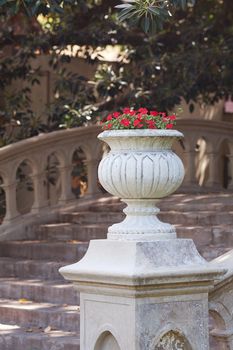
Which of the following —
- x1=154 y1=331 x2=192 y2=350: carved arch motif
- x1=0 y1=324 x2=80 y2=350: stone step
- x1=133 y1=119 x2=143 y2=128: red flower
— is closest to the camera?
x1=154 y1=331 x2=192 y2=350: carved arch motif

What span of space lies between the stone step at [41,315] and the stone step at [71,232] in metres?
2.04

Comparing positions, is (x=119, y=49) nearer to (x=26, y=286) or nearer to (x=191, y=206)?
(x=191, y=206)

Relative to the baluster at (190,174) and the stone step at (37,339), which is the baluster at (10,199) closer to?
the baluster at (190,174)

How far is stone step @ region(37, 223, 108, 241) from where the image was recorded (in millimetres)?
12429

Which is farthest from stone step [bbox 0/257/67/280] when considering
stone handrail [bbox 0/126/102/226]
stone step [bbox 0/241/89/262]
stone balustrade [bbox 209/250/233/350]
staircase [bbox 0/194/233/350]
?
stone balustrade [bbox 209/250/233/350]

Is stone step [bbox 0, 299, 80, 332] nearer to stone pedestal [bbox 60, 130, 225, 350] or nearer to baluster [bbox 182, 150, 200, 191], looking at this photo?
stone pedestal [bbox 60, 130, 225, 350]

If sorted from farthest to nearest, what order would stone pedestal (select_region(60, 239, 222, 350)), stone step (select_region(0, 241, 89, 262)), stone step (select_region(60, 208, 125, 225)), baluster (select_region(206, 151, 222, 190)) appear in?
baluster (select_region(206, 151, 222, 190)) < stone step (select_region(60, 208, 125, 225)) < stone step (select_region(0, 241, 89, 262)) < stone pedestal (select_region(60, 239, 222, 350))

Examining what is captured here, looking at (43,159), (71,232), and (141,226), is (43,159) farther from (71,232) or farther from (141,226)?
(141,226)

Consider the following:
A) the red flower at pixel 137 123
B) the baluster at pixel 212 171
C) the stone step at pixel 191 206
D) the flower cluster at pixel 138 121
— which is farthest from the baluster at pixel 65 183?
the red flower at pixel 137 123

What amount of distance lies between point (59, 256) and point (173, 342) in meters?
5.43

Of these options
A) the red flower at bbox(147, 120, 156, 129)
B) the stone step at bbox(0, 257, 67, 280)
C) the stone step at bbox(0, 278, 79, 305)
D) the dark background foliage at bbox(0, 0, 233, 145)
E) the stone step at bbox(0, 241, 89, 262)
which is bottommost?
the stone step at bbox(0, 278, 79, 305)

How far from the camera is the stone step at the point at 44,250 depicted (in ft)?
38.7

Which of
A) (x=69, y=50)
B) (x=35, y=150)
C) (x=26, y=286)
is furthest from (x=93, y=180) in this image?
(x=26, y=286)

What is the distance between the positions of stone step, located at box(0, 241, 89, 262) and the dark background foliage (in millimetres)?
2054
